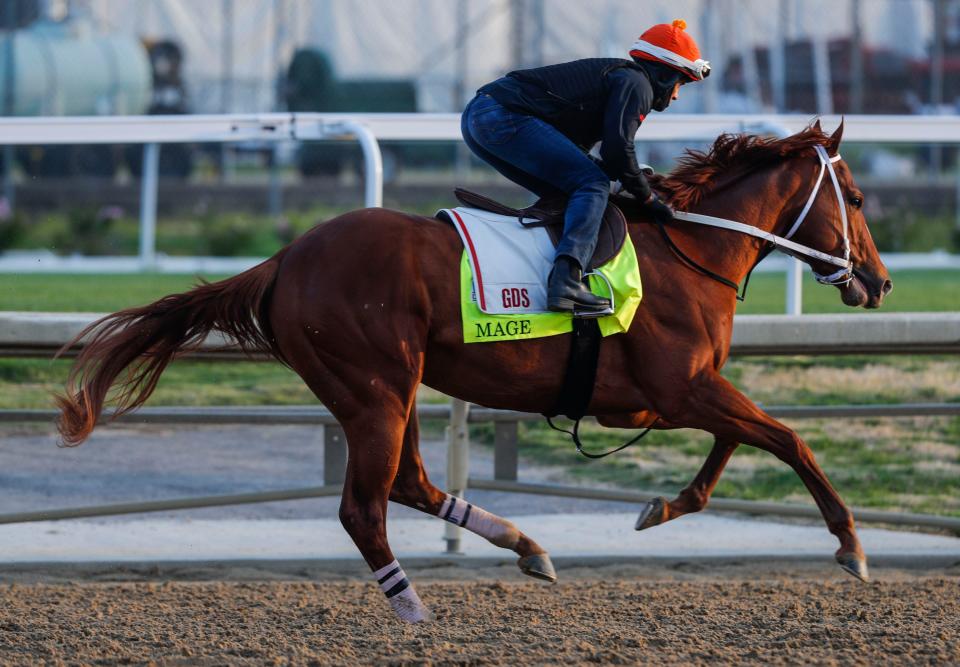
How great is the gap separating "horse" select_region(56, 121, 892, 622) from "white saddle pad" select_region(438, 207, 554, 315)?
0.07 meters

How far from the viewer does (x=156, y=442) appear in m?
8.99

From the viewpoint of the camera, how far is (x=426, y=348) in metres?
4.55

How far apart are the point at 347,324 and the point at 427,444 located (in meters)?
4.63

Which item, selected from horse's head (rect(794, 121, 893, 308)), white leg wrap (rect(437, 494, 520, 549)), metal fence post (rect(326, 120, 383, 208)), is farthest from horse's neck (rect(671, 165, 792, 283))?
metal fence post (rect(326, 120, 383, 208))

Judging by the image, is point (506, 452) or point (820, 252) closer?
point (820, 252)

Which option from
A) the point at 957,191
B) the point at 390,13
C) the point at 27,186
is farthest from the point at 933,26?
the point at 27,186

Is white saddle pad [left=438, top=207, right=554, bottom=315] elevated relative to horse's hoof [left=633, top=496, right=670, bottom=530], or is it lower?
elevated

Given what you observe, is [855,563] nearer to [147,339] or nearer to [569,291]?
[569,291]

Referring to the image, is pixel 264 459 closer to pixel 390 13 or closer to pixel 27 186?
pixel 27 186

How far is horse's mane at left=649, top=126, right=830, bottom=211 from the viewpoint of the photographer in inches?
194

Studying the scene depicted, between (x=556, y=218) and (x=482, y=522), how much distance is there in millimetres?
1103

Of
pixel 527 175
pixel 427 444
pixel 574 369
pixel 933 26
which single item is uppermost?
pixel 933 26

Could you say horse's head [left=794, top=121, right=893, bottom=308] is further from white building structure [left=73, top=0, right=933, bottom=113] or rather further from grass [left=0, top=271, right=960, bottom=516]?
white building structure [left=73, top=0, right=933, bottom=113]

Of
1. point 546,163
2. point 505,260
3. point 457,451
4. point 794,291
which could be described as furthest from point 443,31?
point 505,260
